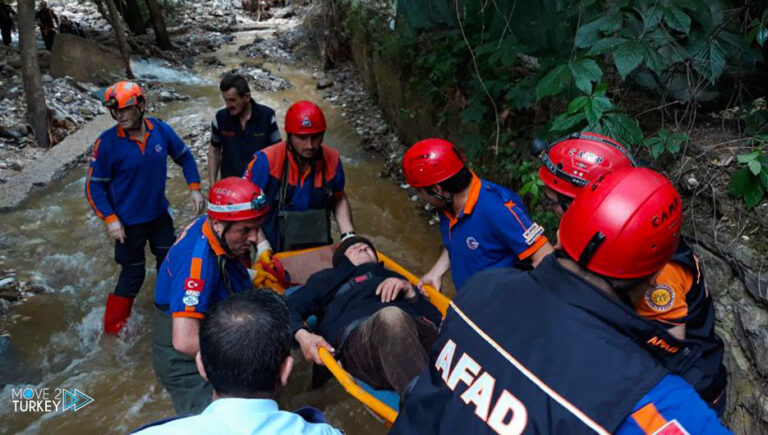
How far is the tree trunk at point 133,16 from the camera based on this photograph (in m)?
13.3

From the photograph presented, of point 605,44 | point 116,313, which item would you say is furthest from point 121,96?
point 605,44

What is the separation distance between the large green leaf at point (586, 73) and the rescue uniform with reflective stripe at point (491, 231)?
637 millimetres

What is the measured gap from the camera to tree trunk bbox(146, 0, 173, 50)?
38.9 feet

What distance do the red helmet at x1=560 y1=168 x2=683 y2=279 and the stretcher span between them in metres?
0.87

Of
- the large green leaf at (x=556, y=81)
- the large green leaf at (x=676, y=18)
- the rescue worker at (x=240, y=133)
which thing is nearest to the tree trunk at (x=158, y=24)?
the rescue worker at (x=240, y=133)

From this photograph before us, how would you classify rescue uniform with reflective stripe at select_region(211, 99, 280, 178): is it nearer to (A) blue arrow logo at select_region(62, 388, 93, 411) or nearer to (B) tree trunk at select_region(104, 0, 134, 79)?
(A) blue arrow logo at select_region(62, 388, 93, 411)

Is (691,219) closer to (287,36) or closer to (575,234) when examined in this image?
(575,234)

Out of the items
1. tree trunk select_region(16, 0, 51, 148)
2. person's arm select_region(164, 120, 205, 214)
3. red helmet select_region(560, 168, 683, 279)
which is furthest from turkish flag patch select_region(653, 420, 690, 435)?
tree trunk select_region(16, 0, 51, 148)

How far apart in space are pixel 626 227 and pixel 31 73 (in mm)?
7721

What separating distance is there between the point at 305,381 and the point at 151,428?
2492 mm

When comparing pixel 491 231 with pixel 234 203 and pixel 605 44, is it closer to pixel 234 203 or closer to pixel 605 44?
pixel 605 44

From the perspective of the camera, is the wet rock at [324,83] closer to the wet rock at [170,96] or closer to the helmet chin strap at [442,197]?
the wet rock at [170,96]

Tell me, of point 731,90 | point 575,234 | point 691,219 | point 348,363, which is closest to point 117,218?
point 348,363

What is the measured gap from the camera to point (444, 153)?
2.54 meters
